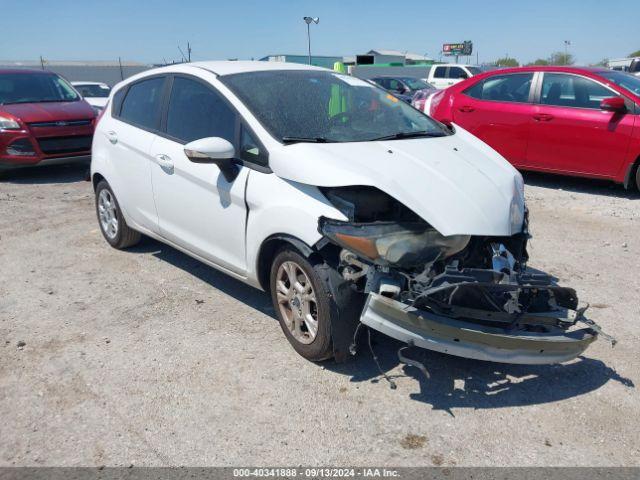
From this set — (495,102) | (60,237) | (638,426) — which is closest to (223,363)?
(638,426)

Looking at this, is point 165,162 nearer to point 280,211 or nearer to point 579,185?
point 280,211

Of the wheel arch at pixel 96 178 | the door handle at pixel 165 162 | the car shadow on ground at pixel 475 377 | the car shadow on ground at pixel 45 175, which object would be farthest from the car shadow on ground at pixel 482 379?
the car shadow on ground at pixel 45 175

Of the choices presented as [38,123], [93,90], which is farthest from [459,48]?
[38,123]

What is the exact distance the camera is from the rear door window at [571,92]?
750cm

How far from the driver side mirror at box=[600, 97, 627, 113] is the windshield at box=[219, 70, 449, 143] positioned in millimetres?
3715

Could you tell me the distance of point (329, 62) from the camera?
152 ft

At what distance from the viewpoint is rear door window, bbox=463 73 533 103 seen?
26.6ft

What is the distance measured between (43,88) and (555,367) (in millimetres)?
9741

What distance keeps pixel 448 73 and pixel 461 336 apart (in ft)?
70.5

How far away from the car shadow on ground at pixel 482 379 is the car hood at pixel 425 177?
879 millimetres

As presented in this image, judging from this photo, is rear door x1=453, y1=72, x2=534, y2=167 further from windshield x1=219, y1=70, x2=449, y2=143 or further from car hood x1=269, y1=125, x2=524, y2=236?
car hood x1=269, y1=125, x2=524, y2=236

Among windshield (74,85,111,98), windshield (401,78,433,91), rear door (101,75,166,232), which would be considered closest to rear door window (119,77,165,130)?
rear door (101,75,166,232)

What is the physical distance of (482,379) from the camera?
3.46m

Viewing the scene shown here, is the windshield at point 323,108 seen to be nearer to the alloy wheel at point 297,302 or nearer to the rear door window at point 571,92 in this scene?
the alloy wheel at point 297,302
